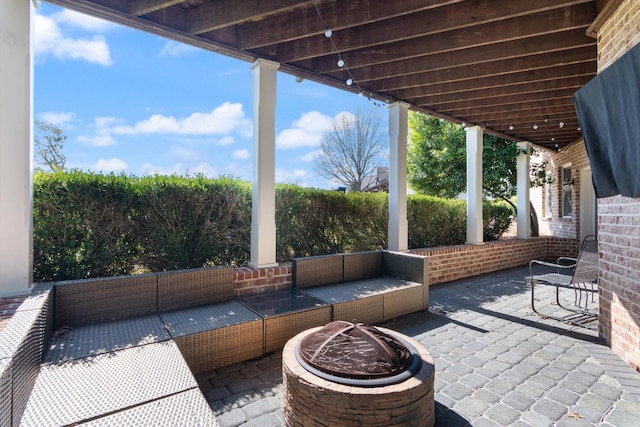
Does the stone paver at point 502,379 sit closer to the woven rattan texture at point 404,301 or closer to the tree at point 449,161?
the woven rattan texture at point 404,301

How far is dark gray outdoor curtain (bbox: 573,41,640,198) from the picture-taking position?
210 centimetres

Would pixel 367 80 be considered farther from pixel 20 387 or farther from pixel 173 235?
pixel 20 387

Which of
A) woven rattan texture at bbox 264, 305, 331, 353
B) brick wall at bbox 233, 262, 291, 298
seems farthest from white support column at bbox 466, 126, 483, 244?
woven rattan texture at bbox 264, 305, 331, 353

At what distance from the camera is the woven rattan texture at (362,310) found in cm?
337

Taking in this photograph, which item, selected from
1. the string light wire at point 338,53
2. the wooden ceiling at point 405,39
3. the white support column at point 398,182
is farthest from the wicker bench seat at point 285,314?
the wooden ceiling at point 405,39

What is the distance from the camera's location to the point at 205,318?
284 cm

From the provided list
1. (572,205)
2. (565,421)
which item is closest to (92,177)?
(565,421)

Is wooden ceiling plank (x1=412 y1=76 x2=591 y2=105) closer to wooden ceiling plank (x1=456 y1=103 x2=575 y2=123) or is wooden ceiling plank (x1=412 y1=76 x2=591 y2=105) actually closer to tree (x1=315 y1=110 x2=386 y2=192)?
wooden ceiling plank (x1=456 y1=103 x2=575 y2=123)

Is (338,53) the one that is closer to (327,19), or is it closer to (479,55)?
(327,19)

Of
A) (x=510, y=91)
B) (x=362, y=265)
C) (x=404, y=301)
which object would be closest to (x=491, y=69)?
(x=510, y=91)

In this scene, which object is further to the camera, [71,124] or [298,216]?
[71,124]

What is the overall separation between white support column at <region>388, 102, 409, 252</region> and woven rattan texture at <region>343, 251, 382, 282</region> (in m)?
0.73

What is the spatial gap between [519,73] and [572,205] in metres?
6.59

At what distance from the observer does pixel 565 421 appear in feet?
6.82
